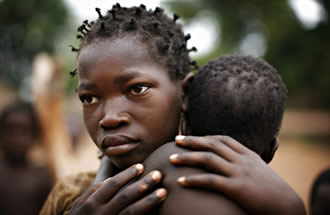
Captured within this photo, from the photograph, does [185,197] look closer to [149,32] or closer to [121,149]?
[121,149]

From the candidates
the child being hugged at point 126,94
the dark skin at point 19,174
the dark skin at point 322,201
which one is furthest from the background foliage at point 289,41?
the child being hugged at point 126,94

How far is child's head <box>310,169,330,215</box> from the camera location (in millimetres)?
3627

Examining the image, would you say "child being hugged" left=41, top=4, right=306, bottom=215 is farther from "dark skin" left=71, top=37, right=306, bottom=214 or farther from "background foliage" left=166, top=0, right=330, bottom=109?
"background foliage" left=166, top=0, right=330, bottom=109

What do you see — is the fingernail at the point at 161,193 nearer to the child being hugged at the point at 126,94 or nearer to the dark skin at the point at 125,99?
the child being hugged at the point at 126,94

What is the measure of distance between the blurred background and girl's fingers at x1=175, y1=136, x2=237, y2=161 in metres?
4.25

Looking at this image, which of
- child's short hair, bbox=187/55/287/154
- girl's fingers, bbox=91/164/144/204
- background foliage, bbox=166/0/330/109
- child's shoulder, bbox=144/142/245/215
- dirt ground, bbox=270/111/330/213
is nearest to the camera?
child's shoulder, bbox=144/142/245/215

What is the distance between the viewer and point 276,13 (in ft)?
56.5

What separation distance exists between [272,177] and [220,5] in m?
22.9

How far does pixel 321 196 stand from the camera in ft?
12.1

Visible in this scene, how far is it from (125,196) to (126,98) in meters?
0.58

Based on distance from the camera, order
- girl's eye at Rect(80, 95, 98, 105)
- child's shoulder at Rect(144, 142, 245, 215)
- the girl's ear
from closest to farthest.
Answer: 1. child's shoulder at Rect(144, 142, 245, 215)
2. girl's eye at Rect(80, 95, 98, 105)
3. the girl's ear

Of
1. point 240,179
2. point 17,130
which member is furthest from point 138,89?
point 17,130

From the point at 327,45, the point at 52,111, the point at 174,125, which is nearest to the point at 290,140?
the point at 327,45

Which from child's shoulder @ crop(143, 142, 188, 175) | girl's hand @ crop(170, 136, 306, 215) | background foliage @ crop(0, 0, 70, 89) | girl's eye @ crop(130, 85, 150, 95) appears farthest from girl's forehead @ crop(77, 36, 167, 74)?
background foliage @ crop(0, 0, 70, 89)
